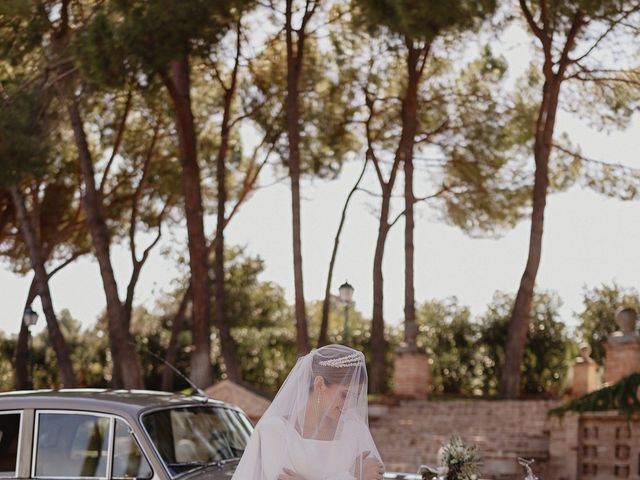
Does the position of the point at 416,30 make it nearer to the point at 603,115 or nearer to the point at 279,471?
the point at 603,115


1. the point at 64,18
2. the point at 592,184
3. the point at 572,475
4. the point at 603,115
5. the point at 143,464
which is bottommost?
the point at 572,475

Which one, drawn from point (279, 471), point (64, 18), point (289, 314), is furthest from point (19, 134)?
point (289, 314)

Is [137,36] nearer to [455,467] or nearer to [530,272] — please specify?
[530,272]

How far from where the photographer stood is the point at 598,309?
26734 millimetres

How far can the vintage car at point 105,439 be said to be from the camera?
650 centimetres

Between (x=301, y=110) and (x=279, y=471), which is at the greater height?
(x=301, y=110)

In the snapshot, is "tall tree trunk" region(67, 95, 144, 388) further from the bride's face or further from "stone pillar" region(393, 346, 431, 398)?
the bride's face

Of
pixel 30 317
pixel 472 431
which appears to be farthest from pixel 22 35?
pixel 472 431

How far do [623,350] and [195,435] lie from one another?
10.8 m

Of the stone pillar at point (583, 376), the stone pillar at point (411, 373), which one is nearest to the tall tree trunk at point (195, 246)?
the stone pillar at point (411, 373)

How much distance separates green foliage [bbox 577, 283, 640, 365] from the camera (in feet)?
86.7

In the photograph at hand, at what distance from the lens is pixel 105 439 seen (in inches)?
260

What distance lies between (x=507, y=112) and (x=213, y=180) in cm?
870

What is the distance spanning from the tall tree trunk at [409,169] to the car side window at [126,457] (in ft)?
50.8
